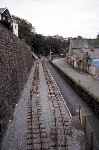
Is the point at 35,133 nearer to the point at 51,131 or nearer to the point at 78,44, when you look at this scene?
the point at 51,131

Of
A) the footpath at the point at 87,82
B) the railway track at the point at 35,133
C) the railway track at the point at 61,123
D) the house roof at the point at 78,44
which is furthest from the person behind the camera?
the house roof at the point at 78,44

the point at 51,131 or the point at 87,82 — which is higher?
the point at 51,131

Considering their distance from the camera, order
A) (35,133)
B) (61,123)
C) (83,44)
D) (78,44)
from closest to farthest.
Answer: (35,133), (61,123), (83,44), (78,44)

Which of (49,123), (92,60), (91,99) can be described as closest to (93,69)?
(92,60)

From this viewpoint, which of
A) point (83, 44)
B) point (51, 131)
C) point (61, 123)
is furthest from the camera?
point (83, 44)

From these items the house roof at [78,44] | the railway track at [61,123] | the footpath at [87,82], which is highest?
the house roof at [78,44]

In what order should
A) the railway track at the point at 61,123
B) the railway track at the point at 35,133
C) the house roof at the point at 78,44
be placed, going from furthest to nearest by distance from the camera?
the house roof at the point at 78,44 < the railway track at the point at 61,123 < the railway track at the point at 35,133

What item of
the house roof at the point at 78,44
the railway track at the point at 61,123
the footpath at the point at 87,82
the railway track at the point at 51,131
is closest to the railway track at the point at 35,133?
the railway track at the point at 51,131

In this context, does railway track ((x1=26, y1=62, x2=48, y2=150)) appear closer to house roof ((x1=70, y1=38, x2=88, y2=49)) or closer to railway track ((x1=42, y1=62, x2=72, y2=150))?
railway track ((x1=42, y1=62, x2=72, y2=150))

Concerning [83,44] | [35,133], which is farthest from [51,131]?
[83,44]

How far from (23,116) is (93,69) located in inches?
764

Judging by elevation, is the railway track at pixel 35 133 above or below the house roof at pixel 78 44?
below

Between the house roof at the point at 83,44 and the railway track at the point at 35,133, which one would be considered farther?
the house roof at the point at 83,44

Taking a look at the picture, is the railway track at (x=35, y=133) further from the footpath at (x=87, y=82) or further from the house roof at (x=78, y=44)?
the house roof at (x=78, y=44)
